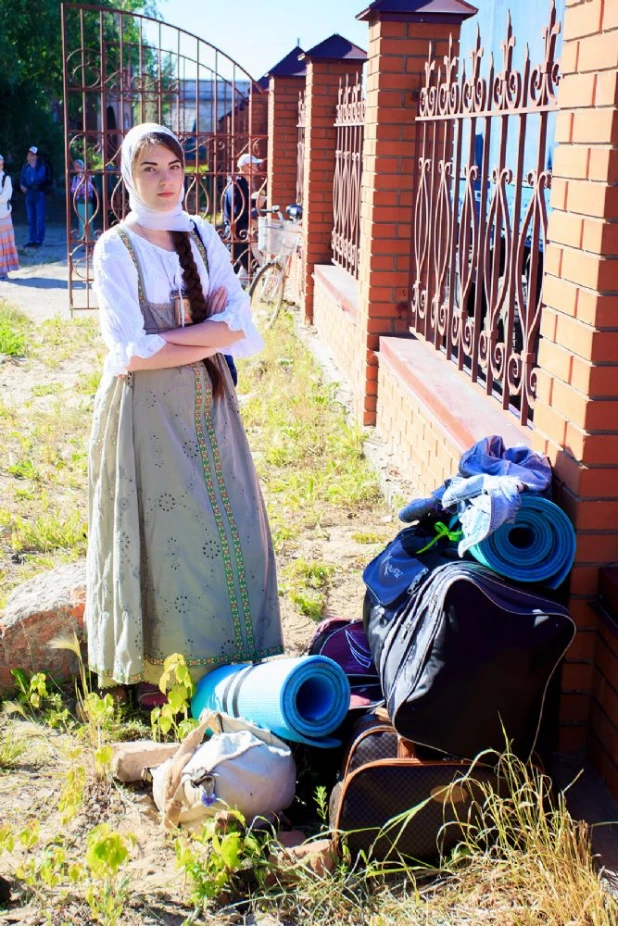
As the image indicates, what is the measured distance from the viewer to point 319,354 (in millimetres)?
8484

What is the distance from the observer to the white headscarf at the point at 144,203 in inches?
122

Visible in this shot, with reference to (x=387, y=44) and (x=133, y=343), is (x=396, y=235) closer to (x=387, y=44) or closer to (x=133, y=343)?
(x=387, y=44)

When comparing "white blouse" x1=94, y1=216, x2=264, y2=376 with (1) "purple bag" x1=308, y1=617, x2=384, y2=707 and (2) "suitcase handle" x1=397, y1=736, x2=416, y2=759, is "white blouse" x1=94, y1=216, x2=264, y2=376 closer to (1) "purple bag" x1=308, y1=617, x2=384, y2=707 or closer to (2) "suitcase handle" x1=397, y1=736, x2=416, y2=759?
(1) "purple bag" x1=308, y1=617, x2=384, y2=707

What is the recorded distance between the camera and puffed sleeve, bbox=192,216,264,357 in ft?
10.9

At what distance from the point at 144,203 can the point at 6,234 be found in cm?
1243

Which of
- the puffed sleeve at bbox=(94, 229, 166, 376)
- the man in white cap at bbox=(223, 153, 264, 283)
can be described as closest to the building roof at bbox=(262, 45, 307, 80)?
the man in white cap at bbox=(223, 153, 264, 283)

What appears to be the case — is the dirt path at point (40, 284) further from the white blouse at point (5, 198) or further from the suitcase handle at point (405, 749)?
the suitcase handle at point (405, 749)

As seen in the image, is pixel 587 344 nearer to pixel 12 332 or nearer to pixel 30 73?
pixel 12 332

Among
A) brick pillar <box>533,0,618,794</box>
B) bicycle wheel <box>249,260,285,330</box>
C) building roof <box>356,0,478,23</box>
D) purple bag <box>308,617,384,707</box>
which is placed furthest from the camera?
bicycle wheel <box>249,260,285,330</box>

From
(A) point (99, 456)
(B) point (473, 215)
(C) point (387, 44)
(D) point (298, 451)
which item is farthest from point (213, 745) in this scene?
(C) point (387, 44)

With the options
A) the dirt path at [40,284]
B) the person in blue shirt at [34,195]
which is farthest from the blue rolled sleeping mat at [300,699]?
Result: the person in blue shirt at [34,195]

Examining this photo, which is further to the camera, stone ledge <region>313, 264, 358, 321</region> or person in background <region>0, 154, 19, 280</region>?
person in background <region>0, 154, 19, 280</region>

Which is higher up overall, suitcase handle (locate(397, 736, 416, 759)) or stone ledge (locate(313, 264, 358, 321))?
stone ledge (locate(313, 264, 358, 321))

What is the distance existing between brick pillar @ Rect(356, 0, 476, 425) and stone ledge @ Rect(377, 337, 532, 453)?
226 mm
